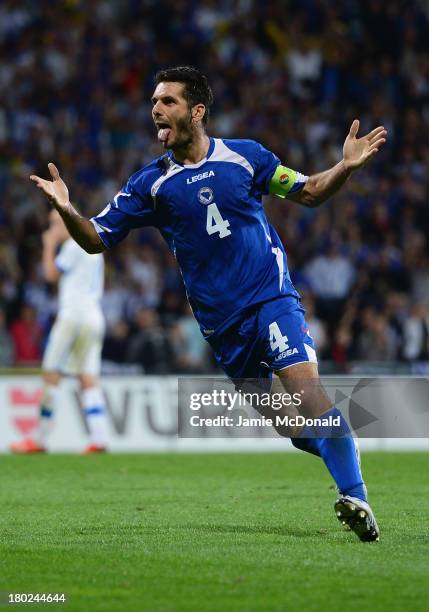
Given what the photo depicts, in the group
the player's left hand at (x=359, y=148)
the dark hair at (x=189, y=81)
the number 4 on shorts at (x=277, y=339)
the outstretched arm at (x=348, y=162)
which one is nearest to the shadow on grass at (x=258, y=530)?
the number 4 on shorts at (x=277, y=339)

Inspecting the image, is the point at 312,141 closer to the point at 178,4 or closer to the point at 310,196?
the point at 178,4

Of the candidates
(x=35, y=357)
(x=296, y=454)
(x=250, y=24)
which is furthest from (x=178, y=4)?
(x=296, y=454)

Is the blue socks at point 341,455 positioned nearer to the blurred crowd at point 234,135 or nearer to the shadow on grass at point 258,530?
the shadow on grass at point 258,530

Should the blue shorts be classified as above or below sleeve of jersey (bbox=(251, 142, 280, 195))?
below

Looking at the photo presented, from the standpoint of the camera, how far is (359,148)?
660cm

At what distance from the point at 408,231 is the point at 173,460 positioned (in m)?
7.10

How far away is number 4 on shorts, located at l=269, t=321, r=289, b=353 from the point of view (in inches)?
269

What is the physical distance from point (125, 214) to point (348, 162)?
1.41 metres

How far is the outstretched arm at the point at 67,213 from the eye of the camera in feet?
22.1

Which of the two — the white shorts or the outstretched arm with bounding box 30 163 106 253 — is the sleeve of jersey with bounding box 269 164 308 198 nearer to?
the outstretched arm with bounding box 30 163 106 253

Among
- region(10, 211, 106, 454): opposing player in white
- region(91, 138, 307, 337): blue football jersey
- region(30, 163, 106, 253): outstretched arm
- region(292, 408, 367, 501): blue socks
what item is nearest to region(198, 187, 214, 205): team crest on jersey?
region(91, 138, 307, 337): blue football jersey

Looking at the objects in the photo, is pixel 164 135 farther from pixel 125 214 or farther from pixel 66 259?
pixel 66 259

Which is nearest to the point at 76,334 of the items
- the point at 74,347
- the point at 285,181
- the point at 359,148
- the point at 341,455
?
the point at 74,347

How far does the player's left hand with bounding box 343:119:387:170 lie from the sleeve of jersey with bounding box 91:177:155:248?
127cm
